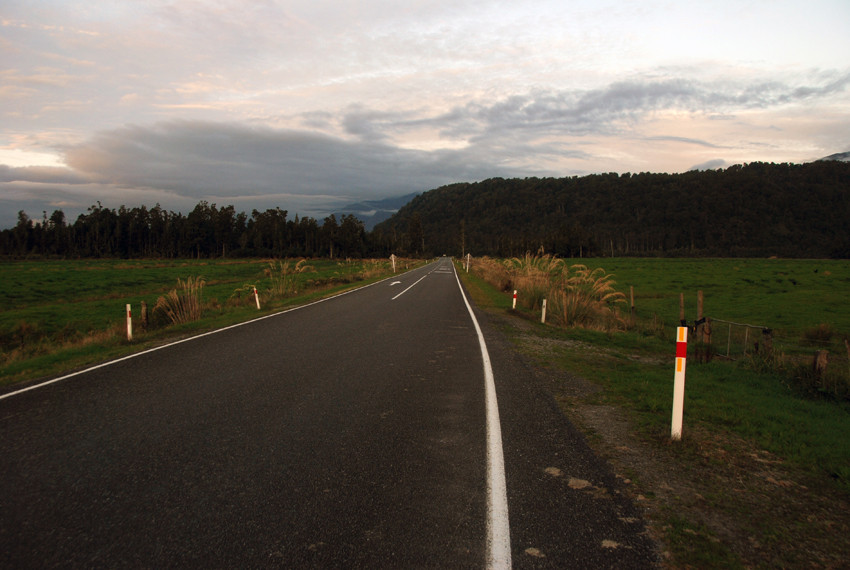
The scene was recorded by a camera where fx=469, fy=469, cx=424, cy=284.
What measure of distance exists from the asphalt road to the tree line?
124 metres

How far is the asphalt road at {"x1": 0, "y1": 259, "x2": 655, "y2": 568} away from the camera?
2.89m

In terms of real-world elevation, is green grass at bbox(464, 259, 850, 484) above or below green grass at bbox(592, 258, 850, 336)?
above

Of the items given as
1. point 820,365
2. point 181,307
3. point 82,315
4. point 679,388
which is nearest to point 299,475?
point 679,388

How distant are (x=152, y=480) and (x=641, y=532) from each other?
12.1 ft

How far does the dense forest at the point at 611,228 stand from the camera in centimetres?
11994

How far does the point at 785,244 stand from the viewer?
138250 millimetres

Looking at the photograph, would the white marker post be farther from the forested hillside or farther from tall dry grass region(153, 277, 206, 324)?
the forested hillside

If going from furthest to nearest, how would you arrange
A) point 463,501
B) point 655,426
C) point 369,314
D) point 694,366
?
point 369,314 < point 694,366 < point 655,426 < point 463,501

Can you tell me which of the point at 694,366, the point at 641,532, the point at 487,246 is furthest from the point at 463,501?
the point at 487,246

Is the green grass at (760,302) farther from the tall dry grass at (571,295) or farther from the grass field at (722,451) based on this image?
the grass field at (722,451)

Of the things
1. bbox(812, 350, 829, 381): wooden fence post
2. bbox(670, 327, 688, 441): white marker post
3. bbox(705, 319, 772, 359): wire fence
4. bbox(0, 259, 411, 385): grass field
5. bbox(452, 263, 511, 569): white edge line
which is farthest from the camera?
bbox(0, 259, 411, 385): grass field

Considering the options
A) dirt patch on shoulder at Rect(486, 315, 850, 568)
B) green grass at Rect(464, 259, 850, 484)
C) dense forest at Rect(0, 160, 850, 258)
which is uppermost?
dense forest at Rect(0, 160, 850, 258)

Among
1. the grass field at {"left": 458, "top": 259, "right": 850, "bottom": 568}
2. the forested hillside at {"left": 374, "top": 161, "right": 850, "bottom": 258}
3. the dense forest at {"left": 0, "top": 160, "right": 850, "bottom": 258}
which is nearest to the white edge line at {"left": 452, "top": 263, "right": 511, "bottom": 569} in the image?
the grass field at {"left": 458, "top": 259, "right": 850, "bottom": 568}

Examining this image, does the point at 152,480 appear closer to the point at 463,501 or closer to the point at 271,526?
the point at 271,526
